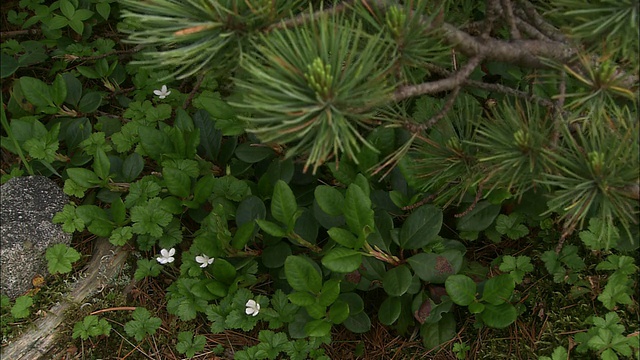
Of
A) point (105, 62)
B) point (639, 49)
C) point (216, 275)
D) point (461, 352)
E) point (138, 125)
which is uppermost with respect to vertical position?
point (639, 49)

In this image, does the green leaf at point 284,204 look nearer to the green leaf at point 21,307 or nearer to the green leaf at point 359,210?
the green leaf at point 359,210

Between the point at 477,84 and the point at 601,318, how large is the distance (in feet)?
3.23

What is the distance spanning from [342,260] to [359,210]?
0.64 feet

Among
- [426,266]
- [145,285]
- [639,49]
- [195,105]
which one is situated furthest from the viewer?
[195,105]

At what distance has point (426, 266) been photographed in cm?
237

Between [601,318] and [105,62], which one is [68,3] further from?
[601,318]

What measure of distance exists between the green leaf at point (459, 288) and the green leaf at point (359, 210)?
353mm

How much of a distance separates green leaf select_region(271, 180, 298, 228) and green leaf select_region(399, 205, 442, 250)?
1.47ft

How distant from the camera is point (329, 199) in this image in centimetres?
240

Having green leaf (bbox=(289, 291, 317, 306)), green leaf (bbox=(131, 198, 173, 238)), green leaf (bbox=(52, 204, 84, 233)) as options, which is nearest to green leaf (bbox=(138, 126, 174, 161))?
green leaf (bbox=(131, 198, 173, 238))

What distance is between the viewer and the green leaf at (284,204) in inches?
93.0

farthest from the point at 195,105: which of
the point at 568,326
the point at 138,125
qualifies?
the point at 568,326

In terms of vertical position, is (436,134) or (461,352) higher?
(436,134)

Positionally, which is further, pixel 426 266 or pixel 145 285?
pixel 145 285
